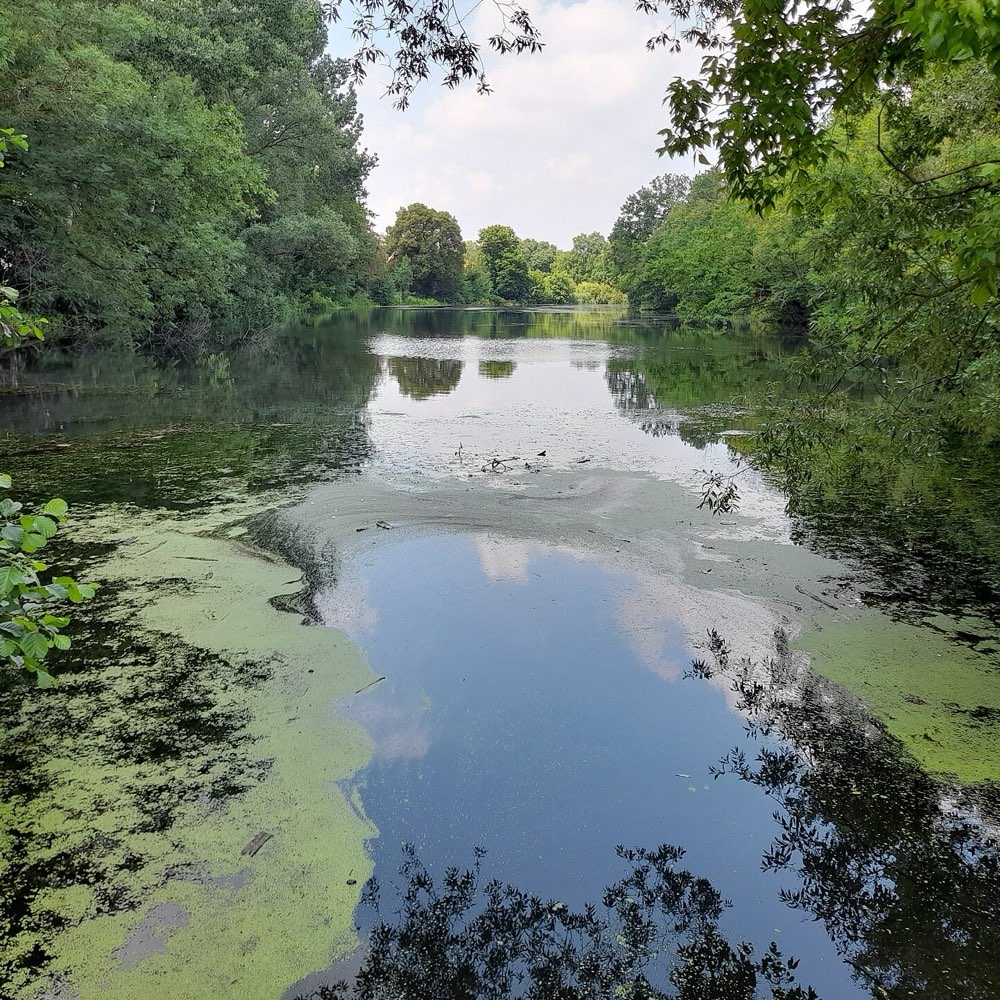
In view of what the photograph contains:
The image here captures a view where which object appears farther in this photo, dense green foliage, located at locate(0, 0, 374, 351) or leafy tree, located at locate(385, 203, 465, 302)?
leafy tree, located at locate(385, 203, 465, 302)

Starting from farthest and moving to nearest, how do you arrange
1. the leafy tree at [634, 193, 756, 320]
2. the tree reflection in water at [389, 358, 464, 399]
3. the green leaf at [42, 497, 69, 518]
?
the leafy tree at [634, 193, 756, 320] < the tree reflection in water at [389, 358, 464, 399] < the green leaf at [42, 497, 69, 518]

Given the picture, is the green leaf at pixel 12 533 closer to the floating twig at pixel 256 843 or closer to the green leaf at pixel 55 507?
the green leaf at pixel 55 507

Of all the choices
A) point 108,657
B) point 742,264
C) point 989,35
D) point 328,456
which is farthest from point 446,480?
point 742,264

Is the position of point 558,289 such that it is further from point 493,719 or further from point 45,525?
point 45,525

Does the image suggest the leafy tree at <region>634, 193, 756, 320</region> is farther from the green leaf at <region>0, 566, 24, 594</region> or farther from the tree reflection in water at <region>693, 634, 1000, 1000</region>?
the green leaf at <region>0, 566, 24, 594</region>

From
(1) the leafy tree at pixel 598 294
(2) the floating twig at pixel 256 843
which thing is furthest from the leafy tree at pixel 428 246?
(2) the floating twig at pixel 256 843

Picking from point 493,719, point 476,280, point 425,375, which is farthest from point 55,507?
point 476,280

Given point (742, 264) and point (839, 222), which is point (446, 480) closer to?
point (839, 222)

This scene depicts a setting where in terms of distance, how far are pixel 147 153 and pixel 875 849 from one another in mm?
13575

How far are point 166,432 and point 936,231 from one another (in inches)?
343

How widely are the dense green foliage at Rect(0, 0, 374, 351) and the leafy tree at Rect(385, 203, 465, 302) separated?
42914mm

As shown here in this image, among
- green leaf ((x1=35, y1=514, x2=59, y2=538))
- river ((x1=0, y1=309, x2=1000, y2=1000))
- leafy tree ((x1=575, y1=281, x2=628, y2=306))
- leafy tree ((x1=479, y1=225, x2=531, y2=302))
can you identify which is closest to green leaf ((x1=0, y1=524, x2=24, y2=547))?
green leaf ((x1=35, y1=514, x2=59, y2=538))

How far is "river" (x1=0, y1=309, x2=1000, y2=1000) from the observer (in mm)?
2352

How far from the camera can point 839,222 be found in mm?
4133
